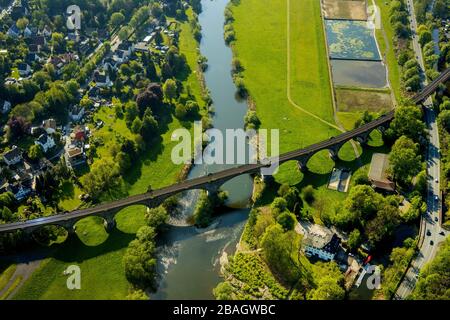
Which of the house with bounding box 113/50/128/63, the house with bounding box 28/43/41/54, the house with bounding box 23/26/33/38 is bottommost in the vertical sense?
the house with bounding box 113/50/128/63

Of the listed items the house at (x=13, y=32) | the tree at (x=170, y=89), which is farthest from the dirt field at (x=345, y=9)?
the house at (x=13, y=32)

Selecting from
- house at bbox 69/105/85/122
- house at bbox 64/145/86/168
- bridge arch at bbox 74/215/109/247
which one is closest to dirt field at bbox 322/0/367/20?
house at bbox 69/105/85/122

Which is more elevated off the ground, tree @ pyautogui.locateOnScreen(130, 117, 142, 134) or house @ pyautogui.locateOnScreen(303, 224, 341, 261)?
tree @ pyautogui.locateOnScreen(130, 117, 142, 134)

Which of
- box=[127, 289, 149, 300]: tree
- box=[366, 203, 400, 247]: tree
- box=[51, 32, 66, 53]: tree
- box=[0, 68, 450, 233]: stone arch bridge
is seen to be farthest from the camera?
box=[51, 32, 66, 53]: tree

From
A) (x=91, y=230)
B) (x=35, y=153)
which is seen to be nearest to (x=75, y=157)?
(x=35, y=153)

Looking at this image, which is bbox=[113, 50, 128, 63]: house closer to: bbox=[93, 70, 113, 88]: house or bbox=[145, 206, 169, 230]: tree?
bbox=[93, 70, 113, 88]: house

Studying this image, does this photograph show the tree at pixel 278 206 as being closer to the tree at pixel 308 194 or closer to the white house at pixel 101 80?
the tree at pixel 308 194
